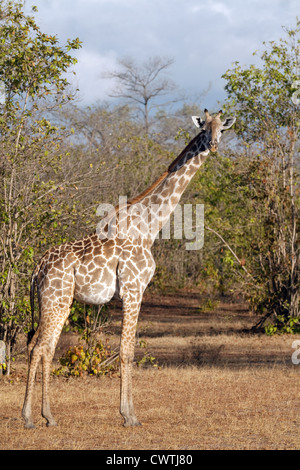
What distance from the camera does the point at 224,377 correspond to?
10906mm

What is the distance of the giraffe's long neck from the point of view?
A: 8.40 meters

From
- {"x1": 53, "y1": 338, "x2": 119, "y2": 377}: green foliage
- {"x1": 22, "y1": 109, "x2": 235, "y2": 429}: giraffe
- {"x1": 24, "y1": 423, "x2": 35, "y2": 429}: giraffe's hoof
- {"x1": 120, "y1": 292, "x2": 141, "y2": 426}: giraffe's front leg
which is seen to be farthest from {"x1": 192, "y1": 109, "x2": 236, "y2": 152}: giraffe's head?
{"x1": 53, "y1": 338, "x2": 119, "y2": 377}: green foliage

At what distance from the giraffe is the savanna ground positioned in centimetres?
48

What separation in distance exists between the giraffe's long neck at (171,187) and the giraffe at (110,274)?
0.04ft

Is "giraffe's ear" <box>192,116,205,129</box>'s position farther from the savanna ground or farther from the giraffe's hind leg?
the savanna ground

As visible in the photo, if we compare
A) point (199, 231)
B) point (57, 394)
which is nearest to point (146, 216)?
point (57, 394)

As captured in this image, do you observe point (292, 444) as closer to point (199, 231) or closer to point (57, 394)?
point (57, 394)

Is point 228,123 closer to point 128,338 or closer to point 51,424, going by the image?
point 128,338

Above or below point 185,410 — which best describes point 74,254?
above

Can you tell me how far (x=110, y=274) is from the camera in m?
8.02

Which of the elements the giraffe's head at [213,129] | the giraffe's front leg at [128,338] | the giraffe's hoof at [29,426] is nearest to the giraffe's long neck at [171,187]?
the giraffe's head at [213,129]

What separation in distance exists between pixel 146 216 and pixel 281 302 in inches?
345

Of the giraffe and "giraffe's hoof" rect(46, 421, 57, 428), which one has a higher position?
the giraffe

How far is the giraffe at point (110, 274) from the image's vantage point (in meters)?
7.80
